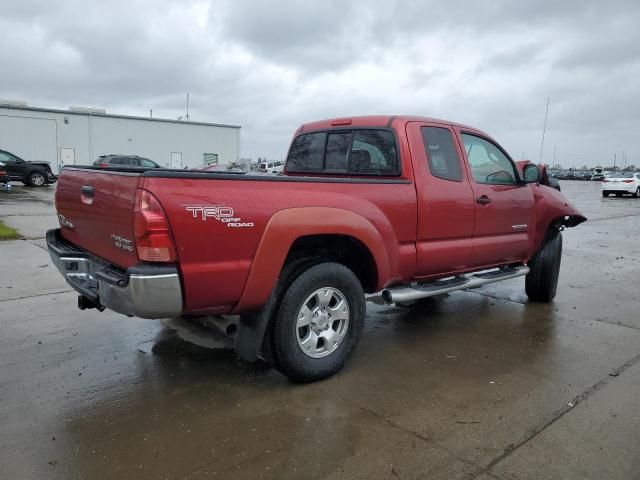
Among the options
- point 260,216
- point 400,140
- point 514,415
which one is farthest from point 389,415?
point 400,140

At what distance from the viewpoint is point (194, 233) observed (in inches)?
117

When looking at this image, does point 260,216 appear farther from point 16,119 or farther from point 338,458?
point 16,119

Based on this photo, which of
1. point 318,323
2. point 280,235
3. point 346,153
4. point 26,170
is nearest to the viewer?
point 280,235

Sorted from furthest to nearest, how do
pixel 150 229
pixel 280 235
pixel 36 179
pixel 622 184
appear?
pixel 622 184 → pixel 36 179 → pixel 280 235 → pixel 150 229

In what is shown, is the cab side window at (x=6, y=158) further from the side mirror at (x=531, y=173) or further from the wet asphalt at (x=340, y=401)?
the side mirror at (x=531, y=173)

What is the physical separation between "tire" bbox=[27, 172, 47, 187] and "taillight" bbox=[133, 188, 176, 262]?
23.9 m

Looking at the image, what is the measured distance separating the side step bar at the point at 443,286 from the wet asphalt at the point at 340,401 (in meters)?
0.50

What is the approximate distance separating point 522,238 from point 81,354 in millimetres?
4362

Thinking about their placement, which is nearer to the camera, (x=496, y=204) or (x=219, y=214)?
(x=219, y=214)

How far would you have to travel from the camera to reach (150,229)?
2.84 metres

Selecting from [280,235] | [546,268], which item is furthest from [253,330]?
[546,268]

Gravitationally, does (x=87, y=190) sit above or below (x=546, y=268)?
above

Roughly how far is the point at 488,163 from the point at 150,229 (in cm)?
355

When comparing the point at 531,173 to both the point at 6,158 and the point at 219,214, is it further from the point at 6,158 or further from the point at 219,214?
the point at 6,158
